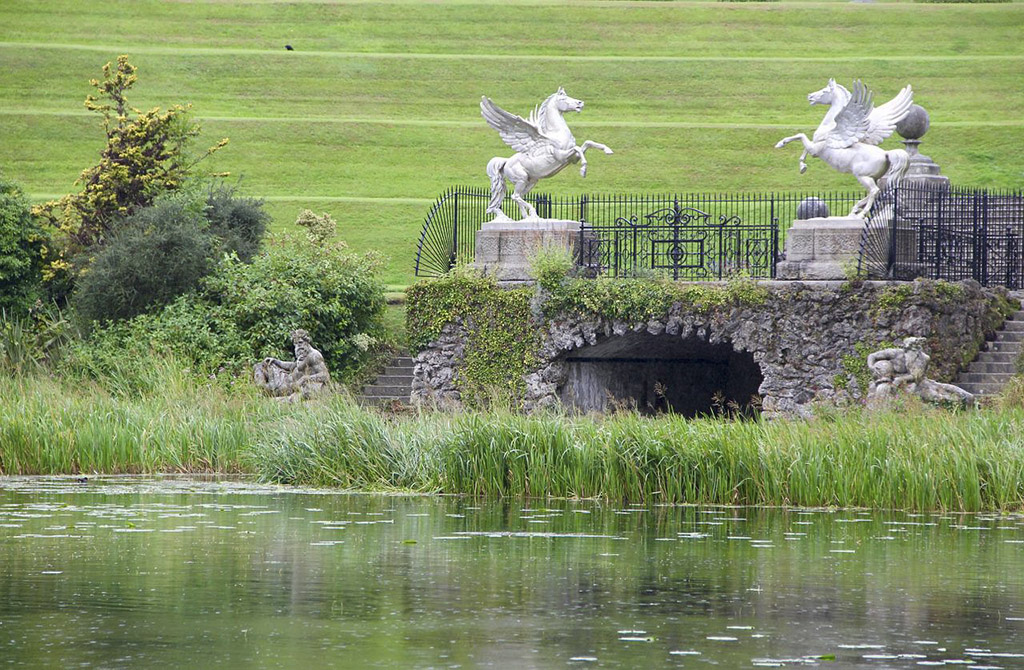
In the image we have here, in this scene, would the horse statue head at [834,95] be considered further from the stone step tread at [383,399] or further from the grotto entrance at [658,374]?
the stone step tread at [383,399]

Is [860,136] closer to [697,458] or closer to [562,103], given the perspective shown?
[562,103]

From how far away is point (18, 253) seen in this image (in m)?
31.1

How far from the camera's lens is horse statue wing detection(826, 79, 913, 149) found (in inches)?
1048

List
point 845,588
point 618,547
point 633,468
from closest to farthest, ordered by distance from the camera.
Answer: point 845,588 → point 618,547 → point 633,468

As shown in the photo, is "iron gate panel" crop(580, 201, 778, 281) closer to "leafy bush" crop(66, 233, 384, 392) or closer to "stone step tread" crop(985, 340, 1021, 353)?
"stone step tread" crop(985, 340, 1021, 353)

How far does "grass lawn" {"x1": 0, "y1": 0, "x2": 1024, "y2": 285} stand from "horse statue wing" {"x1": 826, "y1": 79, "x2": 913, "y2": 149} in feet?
38.7

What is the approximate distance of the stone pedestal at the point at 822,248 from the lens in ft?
84.1

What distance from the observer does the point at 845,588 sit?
1195 centimetres

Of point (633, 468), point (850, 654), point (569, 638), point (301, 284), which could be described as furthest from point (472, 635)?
point (301, 284)

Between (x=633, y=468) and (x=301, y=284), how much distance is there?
12961mm

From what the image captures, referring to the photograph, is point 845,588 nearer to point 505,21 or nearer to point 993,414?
point 993,414

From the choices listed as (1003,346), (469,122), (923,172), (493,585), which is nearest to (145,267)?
(1003,346)

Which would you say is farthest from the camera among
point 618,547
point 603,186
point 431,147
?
point 431,147

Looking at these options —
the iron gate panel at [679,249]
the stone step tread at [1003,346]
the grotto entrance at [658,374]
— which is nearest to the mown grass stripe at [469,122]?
the grotto entrance at [658,374]
